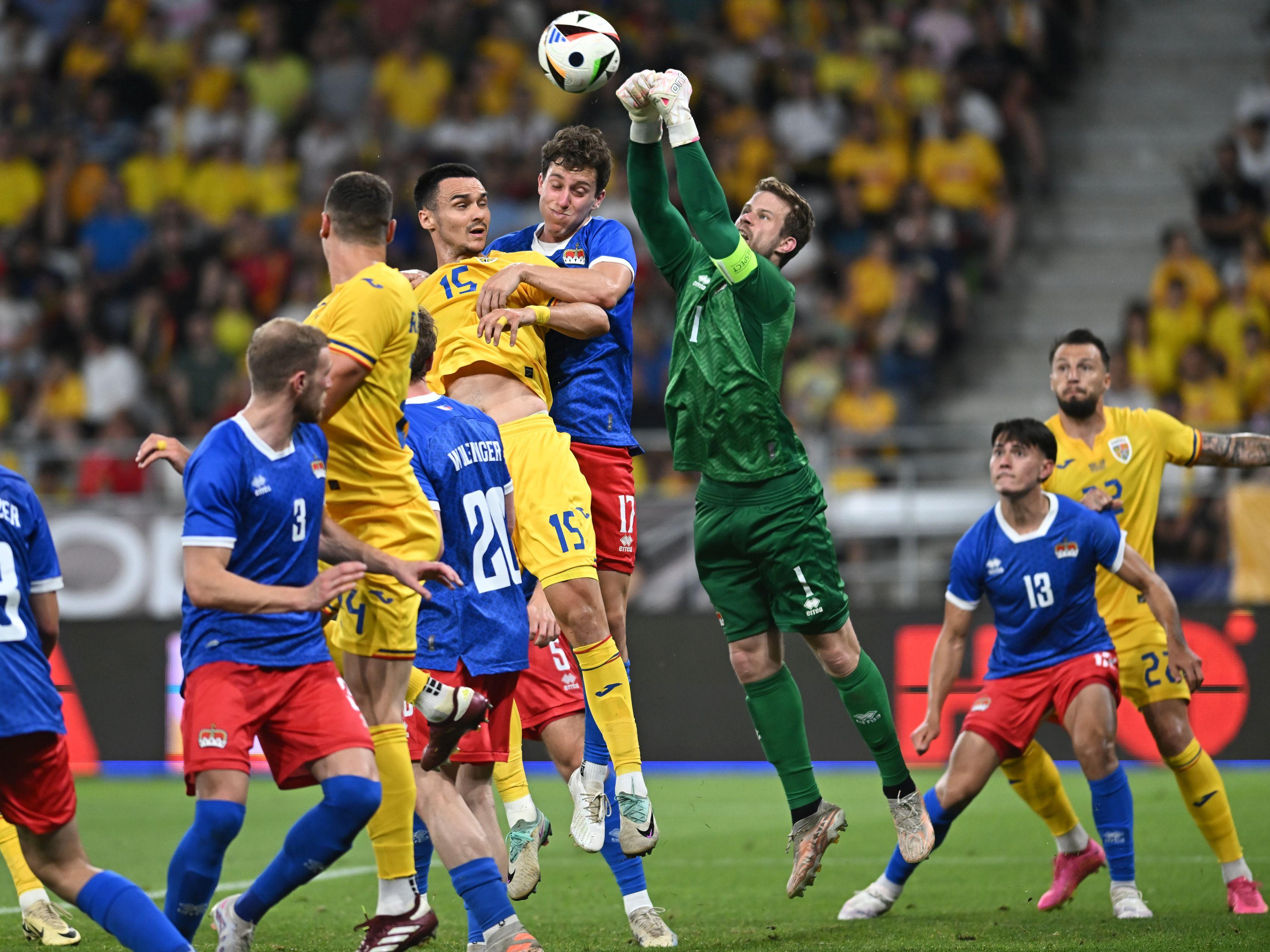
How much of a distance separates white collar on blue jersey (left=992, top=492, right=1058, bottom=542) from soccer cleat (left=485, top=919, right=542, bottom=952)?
3128 millimetres

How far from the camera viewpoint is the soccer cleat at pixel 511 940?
5469 mm

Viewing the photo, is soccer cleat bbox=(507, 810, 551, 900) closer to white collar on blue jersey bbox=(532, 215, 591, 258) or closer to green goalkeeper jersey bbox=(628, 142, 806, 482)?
green goalkeeper jersey bbox=(628, 142, 806, 482)

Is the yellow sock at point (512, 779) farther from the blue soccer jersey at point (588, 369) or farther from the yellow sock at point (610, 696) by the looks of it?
the blue soccer jersey at point (588, 369)

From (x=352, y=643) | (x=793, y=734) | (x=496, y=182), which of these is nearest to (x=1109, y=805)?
(x=793, y=734)

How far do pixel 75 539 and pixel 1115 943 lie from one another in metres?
10.5

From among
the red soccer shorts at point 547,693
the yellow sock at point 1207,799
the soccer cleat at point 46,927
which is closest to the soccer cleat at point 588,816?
the red soccer shorts at point 547,693

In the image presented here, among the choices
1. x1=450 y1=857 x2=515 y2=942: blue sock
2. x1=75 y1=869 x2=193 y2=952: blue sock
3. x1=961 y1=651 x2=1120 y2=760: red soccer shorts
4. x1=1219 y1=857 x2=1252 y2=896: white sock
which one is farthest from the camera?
x1=1219 y1=857 x2=1252 y2=896: white sock

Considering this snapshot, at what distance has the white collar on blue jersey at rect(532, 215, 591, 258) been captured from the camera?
7.20 m

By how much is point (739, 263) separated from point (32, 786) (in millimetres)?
3236

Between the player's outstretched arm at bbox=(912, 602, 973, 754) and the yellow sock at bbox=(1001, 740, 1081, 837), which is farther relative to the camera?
the yellow sock at bbox=(1001, 740, 1081, 837)

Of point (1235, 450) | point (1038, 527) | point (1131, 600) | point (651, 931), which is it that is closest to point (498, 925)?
point (651, 931)

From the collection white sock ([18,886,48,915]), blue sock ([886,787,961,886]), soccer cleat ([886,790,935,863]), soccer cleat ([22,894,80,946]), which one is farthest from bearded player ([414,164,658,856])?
white sock ([18,886,48,915])

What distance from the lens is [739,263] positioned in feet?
21.2

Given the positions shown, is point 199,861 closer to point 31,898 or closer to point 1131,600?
point 31,898
